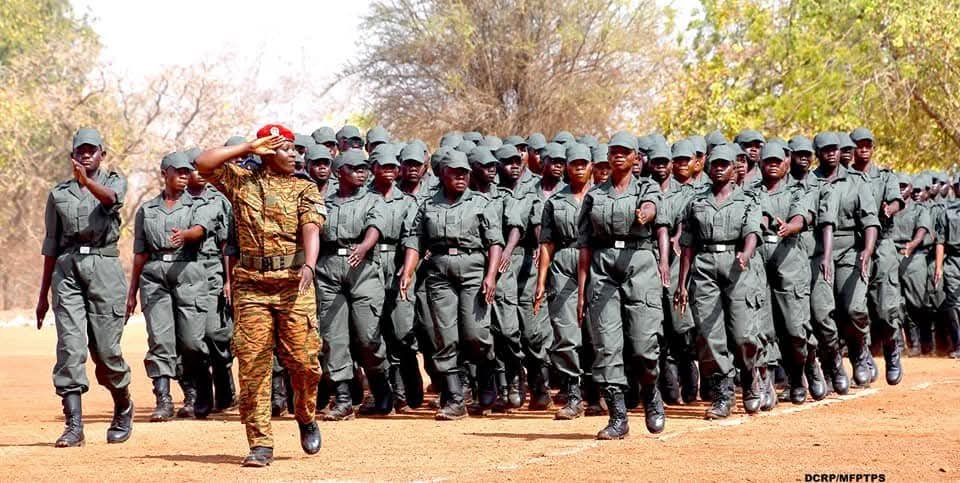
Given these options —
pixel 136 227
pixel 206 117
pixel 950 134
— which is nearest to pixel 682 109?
pixel 950 134

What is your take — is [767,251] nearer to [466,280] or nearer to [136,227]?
[466,280]

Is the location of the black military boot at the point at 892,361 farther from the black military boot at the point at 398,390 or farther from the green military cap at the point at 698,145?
the black military boot at the point at 398,390

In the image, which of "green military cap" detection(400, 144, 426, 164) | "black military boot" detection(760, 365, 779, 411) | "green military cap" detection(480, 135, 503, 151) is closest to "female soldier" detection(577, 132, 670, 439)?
"black military boot" detection(760, 365, 779, 411)

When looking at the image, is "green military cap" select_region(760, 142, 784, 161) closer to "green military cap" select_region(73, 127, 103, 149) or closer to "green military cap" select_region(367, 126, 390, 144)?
"green military cap" select_region(367, 126, 390, 144)

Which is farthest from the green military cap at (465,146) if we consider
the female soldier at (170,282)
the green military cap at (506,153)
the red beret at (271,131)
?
the red beret at (271,131)

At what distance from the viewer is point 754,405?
43.0ft

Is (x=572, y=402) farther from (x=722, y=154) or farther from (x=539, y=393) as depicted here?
(x=722, y=154)

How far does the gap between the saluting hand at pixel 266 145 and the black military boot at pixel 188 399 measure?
4.62 metres

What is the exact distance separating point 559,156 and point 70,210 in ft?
16.4

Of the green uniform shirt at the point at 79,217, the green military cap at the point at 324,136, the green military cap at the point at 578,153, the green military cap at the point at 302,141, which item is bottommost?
the green uniform shirt at the point at 79,217

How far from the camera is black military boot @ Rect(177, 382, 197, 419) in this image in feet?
45.9

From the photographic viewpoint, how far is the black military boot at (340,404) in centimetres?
1349

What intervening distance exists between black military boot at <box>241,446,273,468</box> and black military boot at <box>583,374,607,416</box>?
4.12 meters

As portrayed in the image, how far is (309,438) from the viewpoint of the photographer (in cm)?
1053
